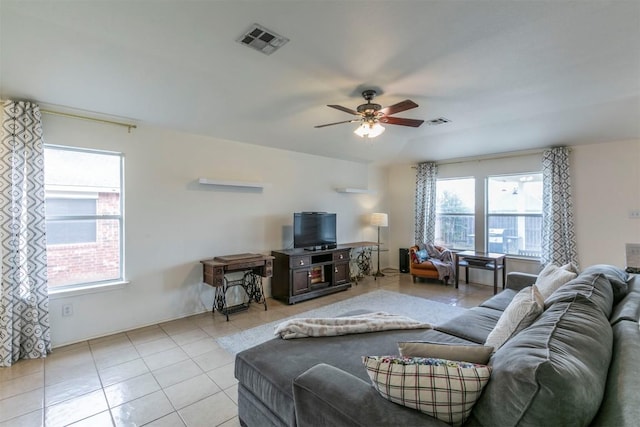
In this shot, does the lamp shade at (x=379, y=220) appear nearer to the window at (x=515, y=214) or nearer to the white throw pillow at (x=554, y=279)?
the window at (x=515, y=214)

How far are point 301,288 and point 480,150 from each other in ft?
13.8

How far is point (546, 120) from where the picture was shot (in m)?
4.20

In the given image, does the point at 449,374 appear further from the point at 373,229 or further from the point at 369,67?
the point at 373,229

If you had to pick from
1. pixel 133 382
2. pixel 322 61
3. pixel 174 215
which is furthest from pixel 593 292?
pixel 174 215

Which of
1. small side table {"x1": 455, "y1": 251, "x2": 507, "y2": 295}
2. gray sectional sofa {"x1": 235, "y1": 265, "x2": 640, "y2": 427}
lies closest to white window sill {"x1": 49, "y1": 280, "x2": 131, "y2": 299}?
gray sectional sofa {"x1": 235, "y1": 265, "x2": 640, "y2": 427}

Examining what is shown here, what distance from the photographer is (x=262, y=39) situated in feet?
7.75

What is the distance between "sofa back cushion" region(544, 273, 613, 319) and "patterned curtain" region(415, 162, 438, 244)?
4.32m

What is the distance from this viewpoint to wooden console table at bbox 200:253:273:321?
3.84 meters

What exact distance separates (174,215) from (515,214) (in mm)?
5909

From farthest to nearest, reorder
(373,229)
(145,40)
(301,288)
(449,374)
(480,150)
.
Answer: (373,229) → (480,150) → (301,288) → (145,40) → (449,374)

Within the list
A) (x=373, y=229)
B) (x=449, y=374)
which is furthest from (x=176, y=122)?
(x=373, y=229)

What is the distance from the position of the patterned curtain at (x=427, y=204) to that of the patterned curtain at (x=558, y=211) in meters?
1.96

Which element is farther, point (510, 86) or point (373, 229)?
point (373, 229)

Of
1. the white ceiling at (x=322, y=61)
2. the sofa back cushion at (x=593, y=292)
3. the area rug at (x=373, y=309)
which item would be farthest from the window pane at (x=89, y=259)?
the sofa back cushion at (x=593, y=292)
